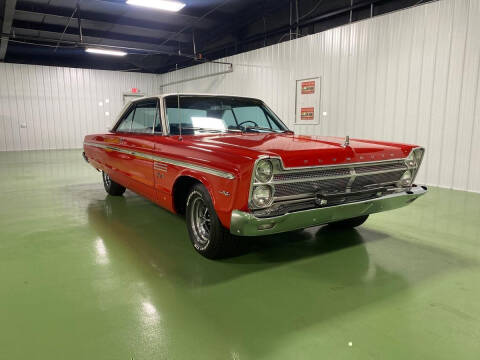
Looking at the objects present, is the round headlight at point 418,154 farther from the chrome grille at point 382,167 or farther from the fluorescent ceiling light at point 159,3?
the fluorescent ceiling light at point 159,3

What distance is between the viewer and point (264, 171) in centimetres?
238

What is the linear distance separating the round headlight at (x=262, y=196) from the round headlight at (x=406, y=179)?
4.95 feet

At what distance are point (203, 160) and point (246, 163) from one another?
51cm

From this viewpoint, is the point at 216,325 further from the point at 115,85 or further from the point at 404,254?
the point at 115,85

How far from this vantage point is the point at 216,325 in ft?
6.65

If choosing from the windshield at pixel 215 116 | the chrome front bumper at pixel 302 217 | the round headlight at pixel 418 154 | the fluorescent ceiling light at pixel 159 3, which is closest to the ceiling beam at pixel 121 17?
the fluorescent ceiling light at pixel 159 3

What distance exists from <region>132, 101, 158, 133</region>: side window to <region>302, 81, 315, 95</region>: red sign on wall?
5.28 metres

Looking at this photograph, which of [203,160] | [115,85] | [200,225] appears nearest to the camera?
[203,160]

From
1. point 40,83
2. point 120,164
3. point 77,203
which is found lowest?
point 77,203

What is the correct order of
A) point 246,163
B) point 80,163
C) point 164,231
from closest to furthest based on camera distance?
point 246,163, point 164,231, point 80,163

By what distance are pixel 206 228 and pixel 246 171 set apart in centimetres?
97

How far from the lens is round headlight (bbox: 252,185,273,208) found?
94.1 inches

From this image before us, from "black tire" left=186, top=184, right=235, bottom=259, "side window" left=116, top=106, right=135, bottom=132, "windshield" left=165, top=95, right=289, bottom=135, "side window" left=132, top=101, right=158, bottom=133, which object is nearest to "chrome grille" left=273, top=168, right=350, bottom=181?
"black tire" left=186, top=184, right=235, bottom=259

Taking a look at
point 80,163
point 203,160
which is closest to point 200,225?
point 203,160
